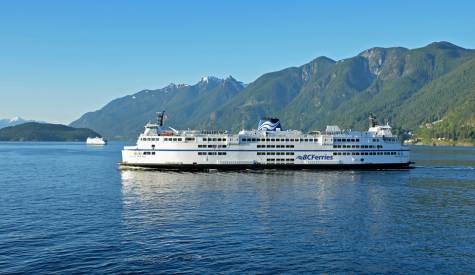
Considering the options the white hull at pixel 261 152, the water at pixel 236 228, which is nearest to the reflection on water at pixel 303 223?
the water at pixel 236 228

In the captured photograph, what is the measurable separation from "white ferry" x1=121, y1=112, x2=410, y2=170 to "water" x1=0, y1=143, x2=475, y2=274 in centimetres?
1924

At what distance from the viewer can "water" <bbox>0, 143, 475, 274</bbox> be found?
28969 mm

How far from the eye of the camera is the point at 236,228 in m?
38.0

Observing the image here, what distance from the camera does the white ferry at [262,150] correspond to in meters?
88.2

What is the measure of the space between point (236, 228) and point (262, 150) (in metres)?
53.6

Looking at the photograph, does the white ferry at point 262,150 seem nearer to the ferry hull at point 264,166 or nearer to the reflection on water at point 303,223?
the ferry hull at point 264,166

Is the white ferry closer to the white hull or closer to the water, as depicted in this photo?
the white hull

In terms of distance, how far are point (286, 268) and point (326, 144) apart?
216ft

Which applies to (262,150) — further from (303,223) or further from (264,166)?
(303,223)

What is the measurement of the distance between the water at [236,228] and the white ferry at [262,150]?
1924cm

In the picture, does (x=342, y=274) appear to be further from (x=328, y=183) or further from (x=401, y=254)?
(x=328, y=183)

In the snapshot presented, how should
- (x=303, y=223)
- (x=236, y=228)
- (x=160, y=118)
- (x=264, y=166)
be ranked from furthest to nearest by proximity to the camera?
(x=160, y=118) < (x=264, y=166) < (x=303, y=223) < (x=236, y=228)

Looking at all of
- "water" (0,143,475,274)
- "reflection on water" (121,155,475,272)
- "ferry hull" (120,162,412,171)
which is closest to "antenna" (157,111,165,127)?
"ferry hull" (120,162,412,171)

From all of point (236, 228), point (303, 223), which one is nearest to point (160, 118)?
point (303, 223)
